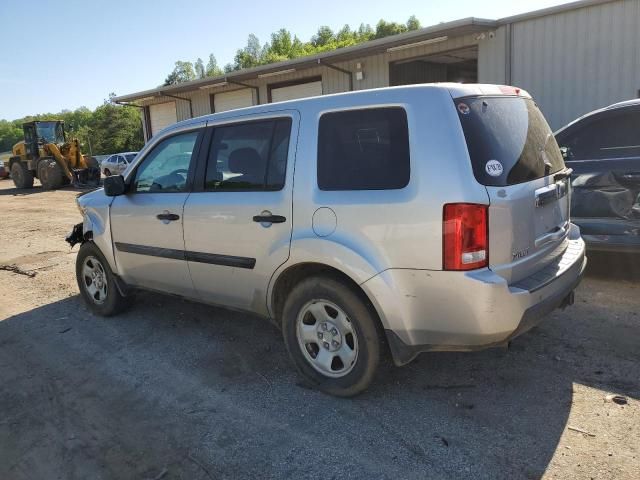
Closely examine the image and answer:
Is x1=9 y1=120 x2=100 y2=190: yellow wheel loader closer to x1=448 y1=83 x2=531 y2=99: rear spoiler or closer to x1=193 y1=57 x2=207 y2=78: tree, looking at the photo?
x1=448 y1=83 x2=531 y2=99: rear spoiler

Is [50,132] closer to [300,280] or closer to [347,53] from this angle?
[347,53]

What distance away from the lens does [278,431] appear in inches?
120

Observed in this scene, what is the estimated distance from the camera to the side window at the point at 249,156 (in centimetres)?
351

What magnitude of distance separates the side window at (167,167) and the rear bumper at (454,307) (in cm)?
197

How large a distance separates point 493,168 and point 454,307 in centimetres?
78

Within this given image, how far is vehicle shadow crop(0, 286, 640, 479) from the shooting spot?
109 inches

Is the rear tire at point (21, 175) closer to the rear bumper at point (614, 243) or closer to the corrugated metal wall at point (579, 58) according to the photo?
the corrugated metal wall at point (579, 58)

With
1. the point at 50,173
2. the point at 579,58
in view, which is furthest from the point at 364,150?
the point at 50,173

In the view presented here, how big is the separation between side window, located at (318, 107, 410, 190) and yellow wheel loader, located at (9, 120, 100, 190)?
74.2 ft

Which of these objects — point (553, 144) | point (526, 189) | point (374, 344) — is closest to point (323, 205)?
point (374, 344)

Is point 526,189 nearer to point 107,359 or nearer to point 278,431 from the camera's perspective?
point 278,431

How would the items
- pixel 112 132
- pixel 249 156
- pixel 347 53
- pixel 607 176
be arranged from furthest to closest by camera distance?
1. pixel 112 132
2. pixel 347 53
3. pixel 607 176
4. pixel 249 156

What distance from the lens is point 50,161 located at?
22781mm

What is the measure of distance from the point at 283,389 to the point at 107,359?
5.25 feet
